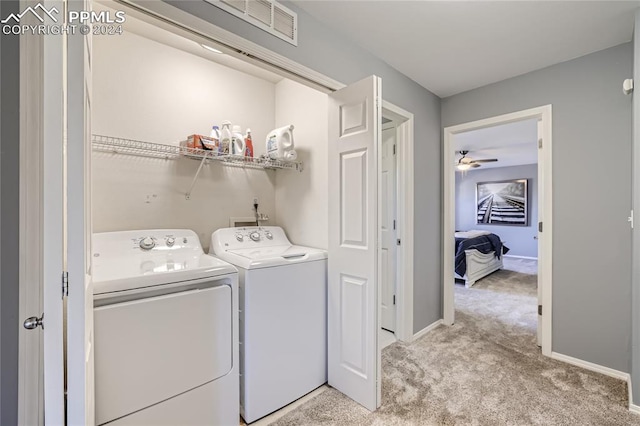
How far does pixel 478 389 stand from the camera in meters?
1.90

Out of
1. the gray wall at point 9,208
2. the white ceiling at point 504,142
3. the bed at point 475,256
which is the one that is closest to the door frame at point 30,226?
the gray wall at point 9,208

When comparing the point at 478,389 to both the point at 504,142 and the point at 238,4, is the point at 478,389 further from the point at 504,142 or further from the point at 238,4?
the point at 504,142

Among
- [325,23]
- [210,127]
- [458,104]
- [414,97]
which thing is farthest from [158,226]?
[458,104]

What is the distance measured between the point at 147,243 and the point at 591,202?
10.6ft

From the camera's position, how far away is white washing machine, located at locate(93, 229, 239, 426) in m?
1.16

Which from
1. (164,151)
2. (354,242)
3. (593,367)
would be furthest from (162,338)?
(593,367)

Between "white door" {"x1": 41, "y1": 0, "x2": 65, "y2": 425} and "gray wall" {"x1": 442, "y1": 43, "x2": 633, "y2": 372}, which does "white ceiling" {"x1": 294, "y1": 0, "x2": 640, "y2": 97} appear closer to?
"gray wall" {"x1": 442, "y1": 43, "x2": 633, "y2": 372}

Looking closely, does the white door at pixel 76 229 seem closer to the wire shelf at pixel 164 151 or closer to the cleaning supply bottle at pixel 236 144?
the wire shelf at pixel 164 151

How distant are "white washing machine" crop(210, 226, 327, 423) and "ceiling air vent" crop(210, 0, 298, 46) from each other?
130 centimetres

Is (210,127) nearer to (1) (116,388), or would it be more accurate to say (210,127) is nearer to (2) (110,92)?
(2) (110,92)

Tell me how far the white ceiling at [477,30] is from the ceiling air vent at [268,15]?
97 mm

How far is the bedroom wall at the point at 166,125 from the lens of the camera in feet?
5.96

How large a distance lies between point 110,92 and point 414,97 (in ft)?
8.08

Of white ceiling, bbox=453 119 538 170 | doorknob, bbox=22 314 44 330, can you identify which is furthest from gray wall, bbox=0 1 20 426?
white ceiling, bbox=453 119 538 170
